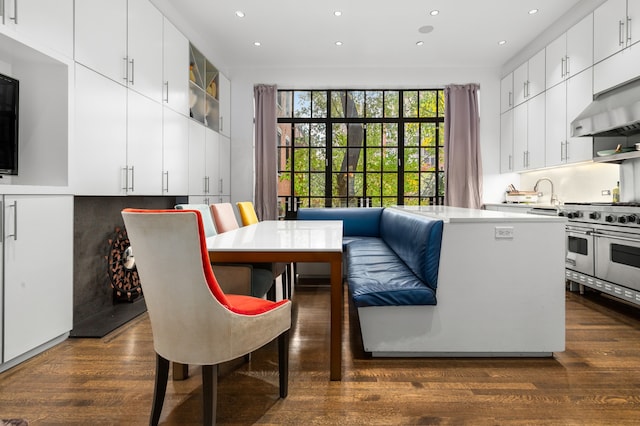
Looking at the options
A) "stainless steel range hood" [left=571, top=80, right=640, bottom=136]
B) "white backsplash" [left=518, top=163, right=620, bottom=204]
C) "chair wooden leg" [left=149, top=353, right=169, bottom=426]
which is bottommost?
"chair wooden leg" [left=149, top=353, right=169, bottom=426]

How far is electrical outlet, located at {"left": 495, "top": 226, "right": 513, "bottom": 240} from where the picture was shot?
6.92 ft

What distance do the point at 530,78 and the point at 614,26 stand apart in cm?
150

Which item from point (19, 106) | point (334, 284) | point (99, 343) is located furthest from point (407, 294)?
point (19, 106)

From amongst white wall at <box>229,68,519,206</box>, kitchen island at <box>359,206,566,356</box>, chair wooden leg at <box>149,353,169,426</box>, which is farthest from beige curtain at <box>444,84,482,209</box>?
chair wooden leg at <box>149,353,169,426</box>

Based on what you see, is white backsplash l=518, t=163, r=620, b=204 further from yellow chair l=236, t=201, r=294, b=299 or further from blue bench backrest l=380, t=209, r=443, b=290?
yellow chair l=236, t=201, r=294, b=299

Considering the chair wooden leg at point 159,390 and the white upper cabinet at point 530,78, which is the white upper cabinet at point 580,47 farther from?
the chair wooden leg at point 159,390

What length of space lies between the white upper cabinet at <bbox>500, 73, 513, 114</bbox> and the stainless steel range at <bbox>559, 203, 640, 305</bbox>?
2317 millimetres

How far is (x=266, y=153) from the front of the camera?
582 centimetres

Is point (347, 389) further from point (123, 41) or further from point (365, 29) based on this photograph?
point (365, 29)

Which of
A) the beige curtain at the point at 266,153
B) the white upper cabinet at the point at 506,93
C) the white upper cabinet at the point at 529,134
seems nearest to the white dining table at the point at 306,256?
the beige curtain at the point at 266,153

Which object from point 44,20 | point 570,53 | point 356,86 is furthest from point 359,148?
point 44,20

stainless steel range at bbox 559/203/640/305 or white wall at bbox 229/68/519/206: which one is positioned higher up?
white wall at bbox 229/68/519/206

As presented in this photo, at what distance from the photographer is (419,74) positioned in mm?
5824

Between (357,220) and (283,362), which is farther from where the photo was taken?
(357,220)
